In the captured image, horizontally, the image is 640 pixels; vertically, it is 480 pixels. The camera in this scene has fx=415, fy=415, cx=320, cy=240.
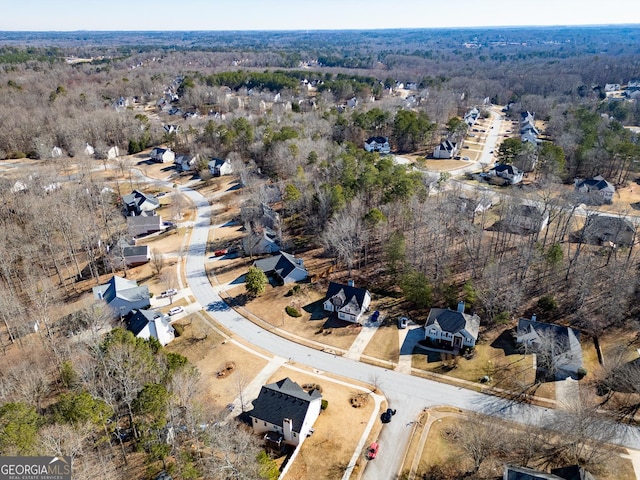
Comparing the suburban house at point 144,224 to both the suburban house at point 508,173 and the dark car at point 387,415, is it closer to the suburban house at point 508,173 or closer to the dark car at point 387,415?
the dark car at point 387,415

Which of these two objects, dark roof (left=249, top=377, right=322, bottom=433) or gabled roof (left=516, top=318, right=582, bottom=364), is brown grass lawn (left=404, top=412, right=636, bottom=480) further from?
gabled roof (left=516, top=318, right=582, bottom=364)

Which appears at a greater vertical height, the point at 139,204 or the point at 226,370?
the point at 139,204

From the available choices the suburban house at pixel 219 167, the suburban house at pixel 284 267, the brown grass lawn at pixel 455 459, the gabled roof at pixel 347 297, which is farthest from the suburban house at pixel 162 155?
the brown grass lawn at pixel 455 459

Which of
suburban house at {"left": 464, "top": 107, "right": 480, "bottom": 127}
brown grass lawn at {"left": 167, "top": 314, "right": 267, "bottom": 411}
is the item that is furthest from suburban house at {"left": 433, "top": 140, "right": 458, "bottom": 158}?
brown grass lawn at {"left": 167, "top": 314, "right": 267, "bottom": 411}

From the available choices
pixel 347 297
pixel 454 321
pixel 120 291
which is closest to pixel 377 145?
pixel 347 297

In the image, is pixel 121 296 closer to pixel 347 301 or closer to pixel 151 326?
pixel 151 326

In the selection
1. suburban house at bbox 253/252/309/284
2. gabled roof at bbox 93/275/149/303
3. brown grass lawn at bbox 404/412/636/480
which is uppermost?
gabled roof at bbox 93/275/149/303
